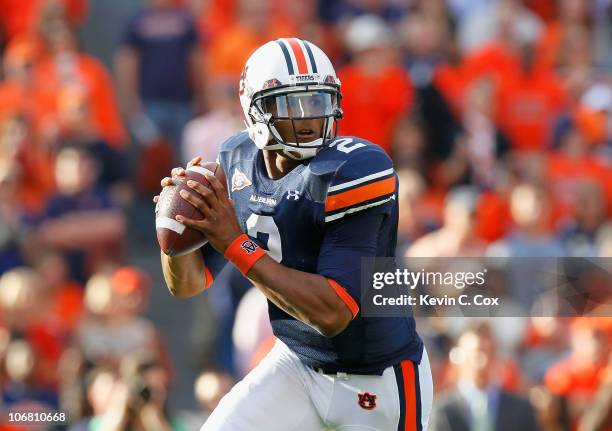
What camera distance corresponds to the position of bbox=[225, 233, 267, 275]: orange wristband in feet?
14.9

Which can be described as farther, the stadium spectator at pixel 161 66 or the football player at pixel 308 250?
the stadium spectator at pixel 161 66

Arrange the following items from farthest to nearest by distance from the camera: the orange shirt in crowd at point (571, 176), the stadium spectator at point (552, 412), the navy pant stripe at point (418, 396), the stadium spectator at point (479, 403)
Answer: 1. the orange shirt in crowd at point (571, 176)
2. the stadium spectator at point (552, 412)
3. the stadium spectator at point (479, 403)
4. the navy pant stripe at point (418, 396)

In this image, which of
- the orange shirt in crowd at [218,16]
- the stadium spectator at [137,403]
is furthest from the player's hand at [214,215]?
the orange shirt in crowd at [218,16]

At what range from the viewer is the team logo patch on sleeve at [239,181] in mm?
5023

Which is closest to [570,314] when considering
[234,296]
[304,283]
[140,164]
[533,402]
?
[533,402]

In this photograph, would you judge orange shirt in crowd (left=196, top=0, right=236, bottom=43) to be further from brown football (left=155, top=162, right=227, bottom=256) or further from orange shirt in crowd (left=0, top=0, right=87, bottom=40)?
brown football (left=155, top=162, right=227, bottom=256)

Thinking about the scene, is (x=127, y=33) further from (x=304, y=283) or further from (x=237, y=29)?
(x=304, y=283)

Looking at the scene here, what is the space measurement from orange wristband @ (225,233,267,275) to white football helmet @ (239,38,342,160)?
46 cm

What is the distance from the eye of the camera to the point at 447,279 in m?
7.40

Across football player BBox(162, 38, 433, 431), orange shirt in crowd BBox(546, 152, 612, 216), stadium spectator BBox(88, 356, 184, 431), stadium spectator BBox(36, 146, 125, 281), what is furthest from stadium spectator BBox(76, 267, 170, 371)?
football player BBox(162, 38, 433, 431)

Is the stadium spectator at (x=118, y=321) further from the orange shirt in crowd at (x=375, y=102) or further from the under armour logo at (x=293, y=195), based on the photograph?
the under armour logo at (x=293, y=195)

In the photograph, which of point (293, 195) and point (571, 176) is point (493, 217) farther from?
point (293, 195)

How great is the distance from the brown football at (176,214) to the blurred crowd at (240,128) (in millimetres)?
2191

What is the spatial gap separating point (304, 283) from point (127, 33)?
21.4 ft
